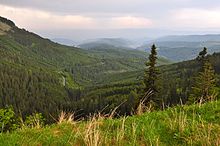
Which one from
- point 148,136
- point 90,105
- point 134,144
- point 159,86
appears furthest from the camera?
point 90,105

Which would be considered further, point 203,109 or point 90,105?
point 90,105

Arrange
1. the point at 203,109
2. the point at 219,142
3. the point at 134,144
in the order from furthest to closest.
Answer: the point at 203,109 → the point at 134,144 → the point at 219,142

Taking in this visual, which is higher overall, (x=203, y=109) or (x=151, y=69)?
(x=203, y=109)

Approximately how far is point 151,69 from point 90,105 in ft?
439

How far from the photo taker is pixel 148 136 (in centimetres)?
923

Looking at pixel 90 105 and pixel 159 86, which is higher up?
pixel 159 86

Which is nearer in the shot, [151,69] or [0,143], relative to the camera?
[0,143]

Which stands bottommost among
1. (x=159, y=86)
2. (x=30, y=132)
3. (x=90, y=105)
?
(x=90, y=105)

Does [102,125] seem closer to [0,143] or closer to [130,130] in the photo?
[130,130]

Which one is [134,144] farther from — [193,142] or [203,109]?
[203,109]

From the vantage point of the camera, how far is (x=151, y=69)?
43188mm

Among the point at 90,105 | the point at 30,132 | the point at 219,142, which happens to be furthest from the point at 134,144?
the point at 90,105

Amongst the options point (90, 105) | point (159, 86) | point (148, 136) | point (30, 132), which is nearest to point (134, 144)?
point (148, 136)

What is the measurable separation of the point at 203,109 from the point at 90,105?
164 meters
